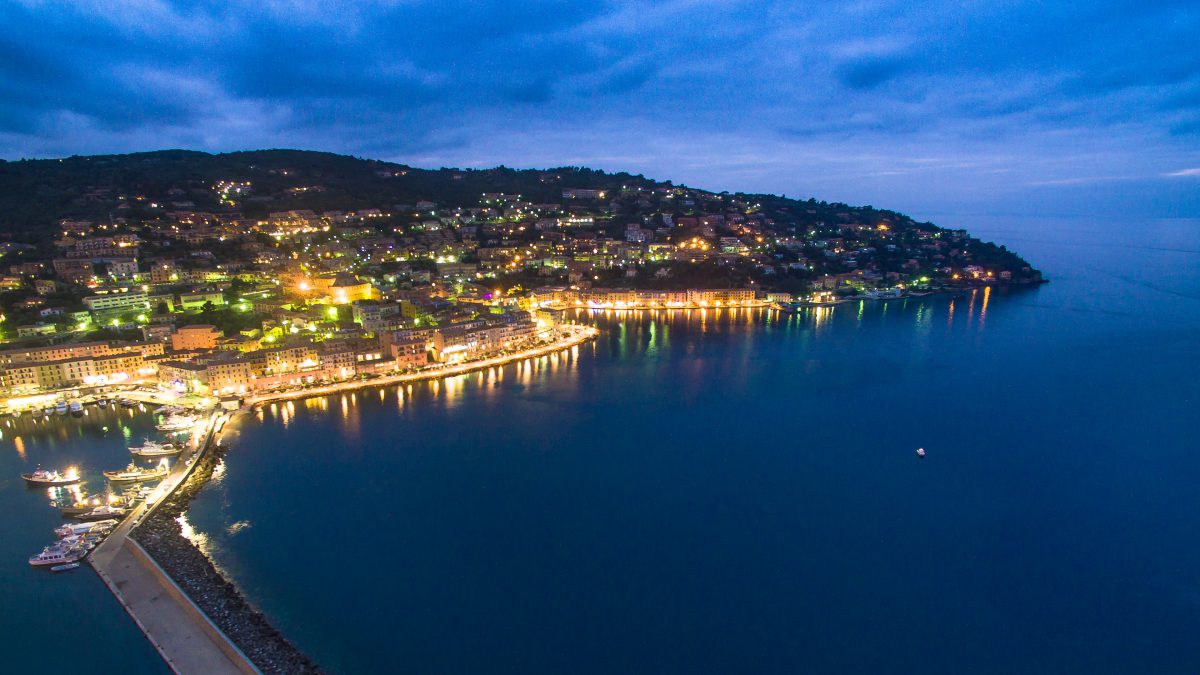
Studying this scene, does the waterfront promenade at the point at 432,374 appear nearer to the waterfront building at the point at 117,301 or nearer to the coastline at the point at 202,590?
the coastline at the point at 202,590

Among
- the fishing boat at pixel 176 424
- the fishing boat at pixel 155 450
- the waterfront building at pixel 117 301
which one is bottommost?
the fishing boat at pixel 155 450

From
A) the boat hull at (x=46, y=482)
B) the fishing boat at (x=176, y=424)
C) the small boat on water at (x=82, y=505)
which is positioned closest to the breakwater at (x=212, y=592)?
the small boat on water at (x=82, y=505)

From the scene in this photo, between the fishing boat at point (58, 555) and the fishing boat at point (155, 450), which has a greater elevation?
the fishing boat at point (155, 450)

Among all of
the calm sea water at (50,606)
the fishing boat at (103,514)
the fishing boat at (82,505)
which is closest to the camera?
the calm sea water at (50,606)

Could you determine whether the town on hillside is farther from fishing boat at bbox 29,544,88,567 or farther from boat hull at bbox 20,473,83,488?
fishing boat at bbox 29,544,88,567

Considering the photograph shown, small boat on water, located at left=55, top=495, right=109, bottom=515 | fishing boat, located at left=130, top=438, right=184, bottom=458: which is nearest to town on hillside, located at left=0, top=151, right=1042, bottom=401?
fishing boat, located at left=130, top=438, right=184, bottom=458

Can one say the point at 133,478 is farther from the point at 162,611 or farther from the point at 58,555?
the point at 162,611

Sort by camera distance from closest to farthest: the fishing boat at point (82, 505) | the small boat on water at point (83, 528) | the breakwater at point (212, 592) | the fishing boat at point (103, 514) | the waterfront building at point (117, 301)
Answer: the breakwater at point (212, 592) < the small boat on water at point (83, 528) < the fishing boat at point (103, 514) < the fishing boat at point (82, 505) < the waterfront building at point (117, 301)
